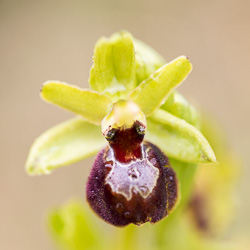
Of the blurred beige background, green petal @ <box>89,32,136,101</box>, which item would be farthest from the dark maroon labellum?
the blurred beige background

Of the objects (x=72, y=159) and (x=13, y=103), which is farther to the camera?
(x=13, y=103)

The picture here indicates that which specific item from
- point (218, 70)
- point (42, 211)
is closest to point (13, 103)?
point (42, 211)

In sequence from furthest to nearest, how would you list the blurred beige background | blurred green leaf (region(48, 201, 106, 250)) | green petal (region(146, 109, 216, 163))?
the blurred beige background
blurred green leaf (region(48, 201, 106, 250))
green petal (region(146, 109, 216, 163))

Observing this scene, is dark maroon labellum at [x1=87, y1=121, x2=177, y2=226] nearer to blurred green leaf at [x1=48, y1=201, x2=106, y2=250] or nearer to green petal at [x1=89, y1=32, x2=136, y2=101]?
green petal at [x1=89, y1=32, x2=136, y2=101]

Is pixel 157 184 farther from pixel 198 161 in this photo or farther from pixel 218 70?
pixel 218 70

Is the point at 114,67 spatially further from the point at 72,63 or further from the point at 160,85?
the point at 72,63

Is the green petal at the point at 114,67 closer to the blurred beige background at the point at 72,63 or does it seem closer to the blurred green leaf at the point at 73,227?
the blurred green leaf at the point at 73,227
